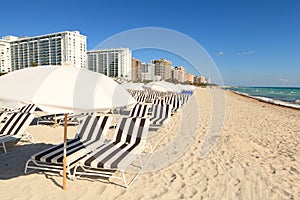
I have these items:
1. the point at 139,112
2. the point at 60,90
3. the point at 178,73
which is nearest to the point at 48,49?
the point at 178,73

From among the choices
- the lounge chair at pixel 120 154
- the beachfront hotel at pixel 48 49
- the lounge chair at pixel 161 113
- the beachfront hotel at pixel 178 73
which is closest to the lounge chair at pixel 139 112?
the lounge chair at pixel 161 113

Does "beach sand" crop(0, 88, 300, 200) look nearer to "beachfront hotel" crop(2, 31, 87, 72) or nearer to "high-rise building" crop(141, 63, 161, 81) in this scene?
"high-rise building" crop(141, 63, 161, 81)

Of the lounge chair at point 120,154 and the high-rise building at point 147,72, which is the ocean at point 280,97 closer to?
the high-rise building at point 147,72

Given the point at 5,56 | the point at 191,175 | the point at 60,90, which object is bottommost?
the point at 191,175

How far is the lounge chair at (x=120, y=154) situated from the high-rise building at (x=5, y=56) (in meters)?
101

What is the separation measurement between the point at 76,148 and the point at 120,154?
0.81 m

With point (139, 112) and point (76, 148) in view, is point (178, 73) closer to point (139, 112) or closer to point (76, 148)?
point (139, 112)

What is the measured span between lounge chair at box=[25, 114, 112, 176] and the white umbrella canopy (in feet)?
3.83

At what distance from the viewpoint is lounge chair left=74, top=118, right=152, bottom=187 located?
2.68 meters

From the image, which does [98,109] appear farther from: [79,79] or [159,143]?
[159,143]

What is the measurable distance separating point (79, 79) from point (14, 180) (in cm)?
196

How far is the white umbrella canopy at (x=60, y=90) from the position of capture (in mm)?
1929

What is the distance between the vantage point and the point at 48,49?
83.0 meters

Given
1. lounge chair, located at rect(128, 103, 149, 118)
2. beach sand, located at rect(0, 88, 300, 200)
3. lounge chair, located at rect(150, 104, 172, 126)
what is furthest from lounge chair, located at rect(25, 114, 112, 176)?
lounge chair, located at rect(128, 103, 149, 118)
